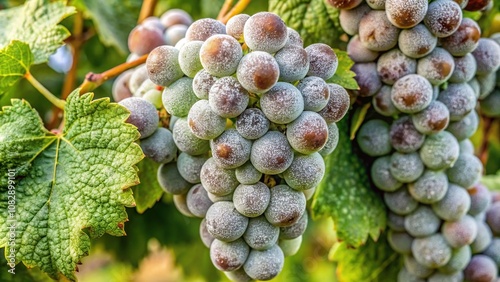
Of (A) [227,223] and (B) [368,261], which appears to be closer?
(A) [227,223]

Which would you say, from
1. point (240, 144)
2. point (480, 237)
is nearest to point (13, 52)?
point (240, 144)

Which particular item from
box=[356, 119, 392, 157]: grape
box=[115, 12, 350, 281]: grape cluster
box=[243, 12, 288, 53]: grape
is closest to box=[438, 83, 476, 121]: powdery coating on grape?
box=[356, 119, 392, 157]: grape

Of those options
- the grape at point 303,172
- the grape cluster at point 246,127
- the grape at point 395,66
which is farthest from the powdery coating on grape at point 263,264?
the grape at point 395,66

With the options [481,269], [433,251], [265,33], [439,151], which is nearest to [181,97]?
[265,33]

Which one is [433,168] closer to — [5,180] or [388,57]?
[388,57]

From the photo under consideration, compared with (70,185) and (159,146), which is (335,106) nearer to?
(159,146)

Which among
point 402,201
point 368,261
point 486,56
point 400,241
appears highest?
point 486,56

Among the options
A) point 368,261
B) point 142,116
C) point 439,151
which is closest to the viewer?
point 142,116

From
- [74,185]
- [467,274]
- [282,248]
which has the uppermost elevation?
[74,185]
